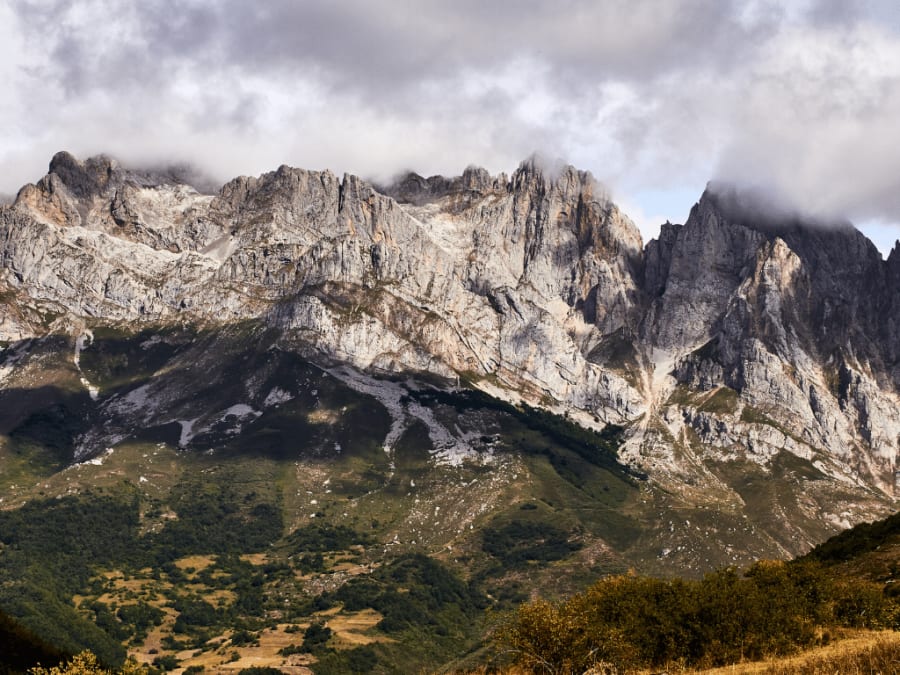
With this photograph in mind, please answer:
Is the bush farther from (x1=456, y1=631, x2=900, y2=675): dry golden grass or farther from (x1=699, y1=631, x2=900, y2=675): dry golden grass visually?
(x1=699, y1=631, x2=900, y2=675): dry golden grass

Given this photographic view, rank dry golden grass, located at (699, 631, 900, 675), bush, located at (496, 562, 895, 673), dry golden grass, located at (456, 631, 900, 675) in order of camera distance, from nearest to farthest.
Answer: dry golden grass, located at (456, 631, 900, 675) < dry golden grass, located at (699, 631, 900, 675) < bush, located at (496, 562, 895, 673)

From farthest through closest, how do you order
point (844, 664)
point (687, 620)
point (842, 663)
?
point (687, 620)
point (842, 663)
point (844, 664)

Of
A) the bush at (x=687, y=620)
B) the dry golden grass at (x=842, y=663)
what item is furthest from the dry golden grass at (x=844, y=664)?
the bush at (x=687, y=620)

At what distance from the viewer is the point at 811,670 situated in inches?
1905

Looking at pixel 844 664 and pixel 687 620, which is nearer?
pixel 844 664

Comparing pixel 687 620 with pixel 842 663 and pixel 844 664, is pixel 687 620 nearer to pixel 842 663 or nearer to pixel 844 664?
pixel 842 663

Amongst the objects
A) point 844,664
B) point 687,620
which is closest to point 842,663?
point 844,664

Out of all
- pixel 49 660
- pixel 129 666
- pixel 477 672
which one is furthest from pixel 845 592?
pixel 49 660

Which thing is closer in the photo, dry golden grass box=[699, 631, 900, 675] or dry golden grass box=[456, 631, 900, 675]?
dry golden grass box=[456, 631, 900, 675]

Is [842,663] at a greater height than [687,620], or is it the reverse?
[842,663]

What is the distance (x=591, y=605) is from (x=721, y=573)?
60.2 ft

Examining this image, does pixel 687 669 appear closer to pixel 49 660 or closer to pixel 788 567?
pixel 788 567

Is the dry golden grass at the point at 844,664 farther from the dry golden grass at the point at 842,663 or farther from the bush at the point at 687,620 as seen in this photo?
the bush at the point at 687,620

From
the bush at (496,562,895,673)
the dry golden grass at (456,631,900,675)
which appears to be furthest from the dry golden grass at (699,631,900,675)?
the bush at (496,562,895,673)
